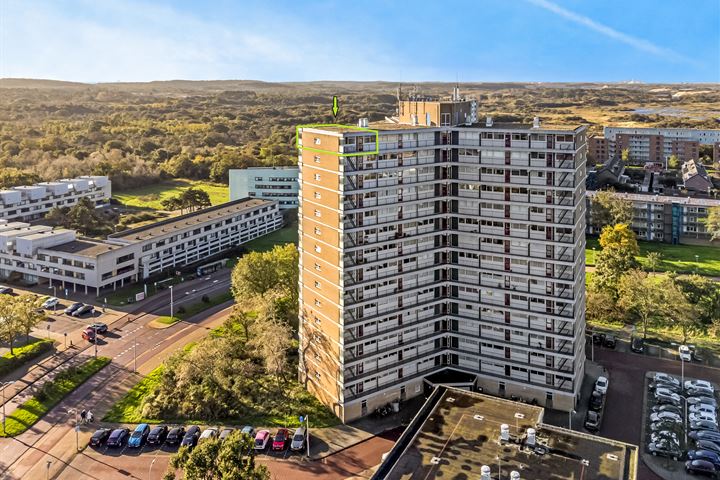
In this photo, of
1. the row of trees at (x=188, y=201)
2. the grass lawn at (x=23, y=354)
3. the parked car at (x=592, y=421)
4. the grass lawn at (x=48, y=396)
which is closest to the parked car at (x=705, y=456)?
the parked car at (x=592, y=421)

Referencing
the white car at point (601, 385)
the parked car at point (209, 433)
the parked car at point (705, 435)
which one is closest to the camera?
the parked car at point (209, 433)

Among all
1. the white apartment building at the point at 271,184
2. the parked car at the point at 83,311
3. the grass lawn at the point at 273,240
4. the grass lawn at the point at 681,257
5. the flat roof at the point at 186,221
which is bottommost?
the parked car at the point at 83,311

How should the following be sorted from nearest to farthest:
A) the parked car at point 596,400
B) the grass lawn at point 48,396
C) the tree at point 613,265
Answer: the grass lawn at point 48,396 < the parked car at point 596,400 < the tree at point 613,265

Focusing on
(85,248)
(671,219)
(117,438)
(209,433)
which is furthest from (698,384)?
(85,248)

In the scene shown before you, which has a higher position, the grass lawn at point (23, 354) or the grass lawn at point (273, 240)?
the grass lawn at point (273, 240)

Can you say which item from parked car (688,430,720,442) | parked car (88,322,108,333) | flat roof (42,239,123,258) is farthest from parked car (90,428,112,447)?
parked car (688,430,720,442)

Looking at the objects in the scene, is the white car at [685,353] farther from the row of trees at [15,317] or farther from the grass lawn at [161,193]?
the grass lawn at [161,193]

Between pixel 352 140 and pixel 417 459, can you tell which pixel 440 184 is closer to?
pixel 352 140

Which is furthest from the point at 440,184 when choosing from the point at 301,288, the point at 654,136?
the point at 654,136
